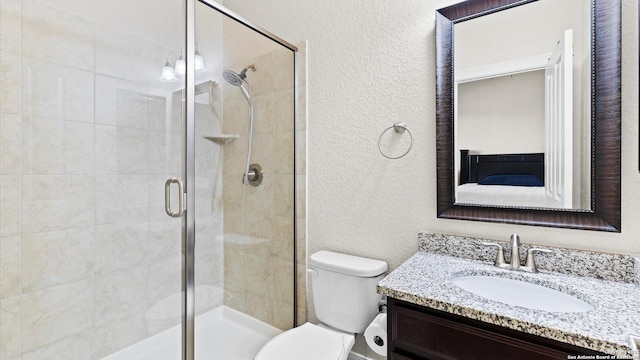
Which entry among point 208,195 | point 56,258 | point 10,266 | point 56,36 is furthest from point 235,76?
point 10,266

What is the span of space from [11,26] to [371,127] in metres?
1.62

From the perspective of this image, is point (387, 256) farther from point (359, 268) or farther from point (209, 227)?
point (209, 227)

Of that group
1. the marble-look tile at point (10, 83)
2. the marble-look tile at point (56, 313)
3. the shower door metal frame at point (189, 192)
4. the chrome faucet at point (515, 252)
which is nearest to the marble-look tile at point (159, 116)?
the shower door metal frame at point (189, 192)

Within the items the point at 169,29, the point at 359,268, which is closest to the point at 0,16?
the point at 169,29

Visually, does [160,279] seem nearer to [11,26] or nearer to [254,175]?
[254,175]

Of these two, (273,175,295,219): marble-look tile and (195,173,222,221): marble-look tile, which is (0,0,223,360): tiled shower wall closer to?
(195,173,222,221): marble-look tile

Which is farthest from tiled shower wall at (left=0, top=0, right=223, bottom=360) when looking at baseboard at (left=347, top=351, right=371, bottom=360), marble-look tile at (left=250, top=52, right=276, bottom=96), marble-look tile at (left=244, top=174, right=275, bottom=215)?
baseboard at (left=347, top=351, right=371, bottom=360)

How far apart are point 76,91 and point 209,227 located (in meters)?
0.87

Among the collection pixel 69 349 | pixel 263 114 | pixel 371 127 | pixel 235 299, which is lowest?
pixel 69 349

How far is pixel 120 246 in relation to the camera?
1.49 metres

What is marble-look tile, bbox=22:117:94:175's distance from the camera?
4.16 feet

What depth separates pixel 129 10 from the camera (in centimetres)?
144

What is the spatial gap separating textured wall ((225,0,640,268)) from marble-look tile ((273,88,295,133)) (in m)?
0.12

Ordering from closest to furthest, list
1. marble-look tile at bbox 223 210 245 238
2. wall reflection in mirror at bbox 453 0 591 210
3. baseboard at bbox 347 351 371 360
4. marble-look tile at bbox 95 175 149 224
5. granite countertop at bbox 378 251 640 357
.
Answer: granite countertop at bbox 378 251 640 357, wall reflection in mirror at bbox 453 0 591 210, marble-look tile at bbox 95 175 149 224, baseboard at bbox 347 351 371 360, marble-look tile at bbox 223 210 245 238
